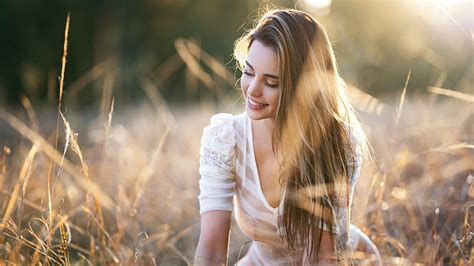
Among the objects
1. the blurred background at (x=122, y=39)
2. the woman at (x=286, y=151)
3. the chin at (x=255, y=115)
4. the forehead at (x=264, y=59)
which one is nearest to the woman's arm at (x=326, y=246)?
the woman at (x=286, y=151)

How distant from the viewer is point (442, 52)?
5.80 m

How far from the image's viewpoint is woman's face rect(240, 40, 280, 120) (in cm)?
190

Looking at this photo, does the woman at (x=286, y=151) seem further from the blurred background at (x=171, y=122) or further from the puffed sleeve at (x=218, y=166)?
the blurred background at (x=171, y=122)

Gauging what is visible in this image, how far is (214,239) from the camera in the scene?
2.07 metres

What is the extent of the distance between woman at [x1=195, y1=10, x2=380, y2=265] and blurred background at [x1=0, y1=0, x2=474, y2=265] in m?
0.12

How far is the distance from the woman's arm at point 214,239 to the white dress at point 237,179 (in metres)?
0.03

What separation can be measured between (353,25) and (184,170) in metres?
A: 3.94

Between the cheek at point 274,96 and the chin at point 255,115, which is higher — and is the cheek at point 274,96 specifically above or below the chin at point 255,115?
above

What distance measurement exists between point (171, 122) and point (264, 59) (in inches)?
113

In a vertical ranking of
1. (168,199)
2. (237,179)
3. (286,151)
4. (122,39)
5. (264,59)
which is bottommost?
(168,199)

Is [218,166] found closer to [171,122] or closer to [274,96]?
[274,96]

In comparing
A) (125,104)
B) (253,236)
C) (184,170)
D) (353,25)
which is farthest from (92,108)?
(253,236)

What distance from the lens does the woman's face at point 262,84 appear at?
1904 millimetres

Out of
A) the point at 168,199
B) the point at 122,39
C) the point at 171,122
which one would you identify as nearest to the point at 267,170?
the point at 168,199
